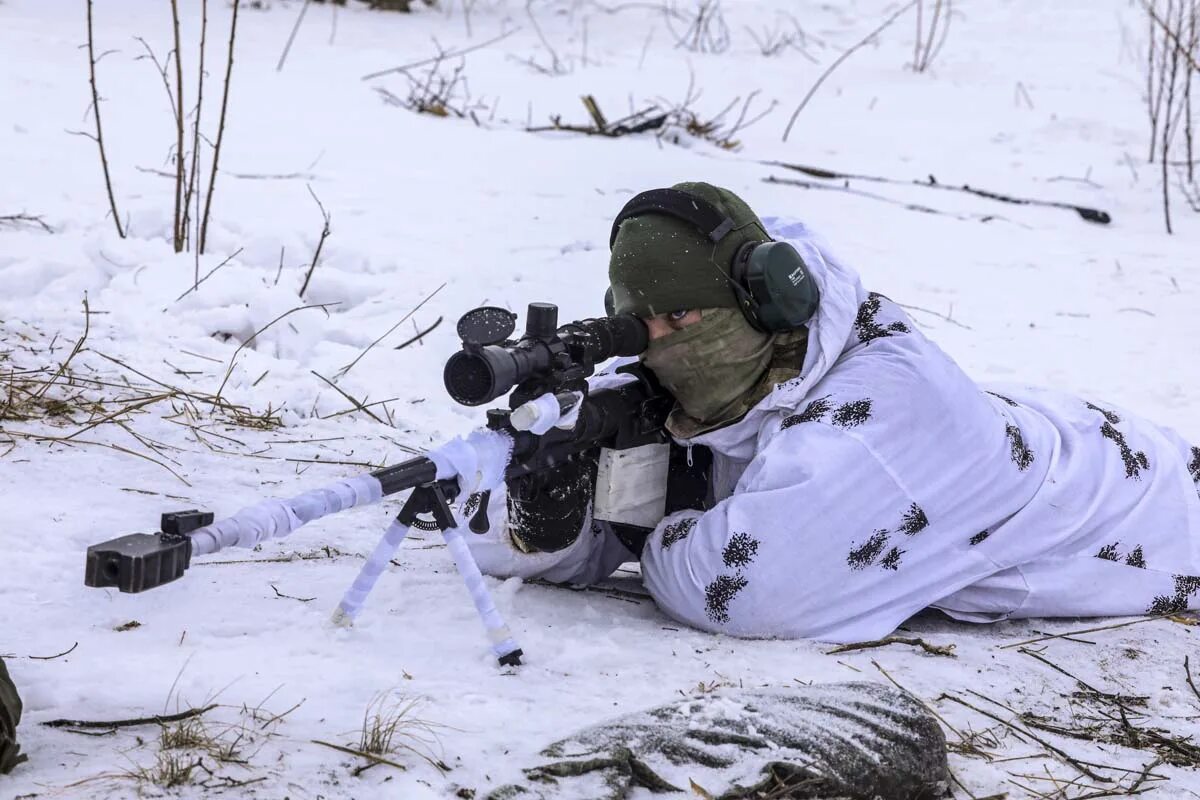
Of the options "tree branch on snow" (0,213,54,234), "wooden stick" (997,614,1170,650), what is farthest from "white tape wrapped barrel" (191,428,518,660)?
"tree branch on snow" (0,213,54,234)

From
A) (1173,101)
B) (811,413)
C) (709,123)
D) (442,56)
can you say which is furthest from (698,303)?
(1173,101)

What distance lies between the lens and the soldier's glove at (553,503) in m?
2.52

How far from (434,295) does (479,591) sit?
2.74 metres

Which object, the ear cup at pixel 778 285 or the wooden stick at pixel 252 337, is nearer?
the ear cup at pixel 778 285

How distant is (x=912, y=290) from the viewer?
554cm

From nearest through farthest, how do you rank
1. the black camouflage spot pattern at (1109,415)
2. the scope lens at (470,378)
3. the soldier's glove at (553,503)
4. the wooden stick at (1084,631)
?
the scope lens at (470,378) → the soldier's glove at (553,503) → the wooden stick at (1084,631) → the black camouflage spot pattern at (1109,415)

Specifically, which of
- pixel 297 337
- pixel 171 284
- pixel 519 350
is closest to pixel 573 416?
pixel 519 350

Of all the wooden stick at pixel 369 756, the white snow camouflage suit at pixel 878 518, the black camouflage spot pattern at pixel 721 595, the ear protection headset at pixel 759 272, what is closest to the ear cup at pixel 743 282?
the ear protection headset at pixel 759 272

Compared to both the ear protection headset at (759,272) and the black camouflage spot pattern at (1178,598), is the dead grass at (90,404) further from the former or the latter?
the black camouflage spot pattern at (1178,598)

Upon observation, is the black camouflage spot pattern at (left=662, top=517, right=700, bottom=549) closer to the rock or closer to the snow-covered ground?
the snow-covered ground

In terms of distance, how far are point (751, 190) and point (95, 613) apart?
4297mm

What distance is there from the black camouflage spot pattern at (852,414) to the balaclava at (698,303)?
0.17 meters

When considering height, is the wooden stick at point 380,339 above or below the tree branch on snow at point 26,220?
below

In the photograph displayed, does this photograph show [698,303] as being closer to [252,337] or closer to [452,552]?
[452,552]
